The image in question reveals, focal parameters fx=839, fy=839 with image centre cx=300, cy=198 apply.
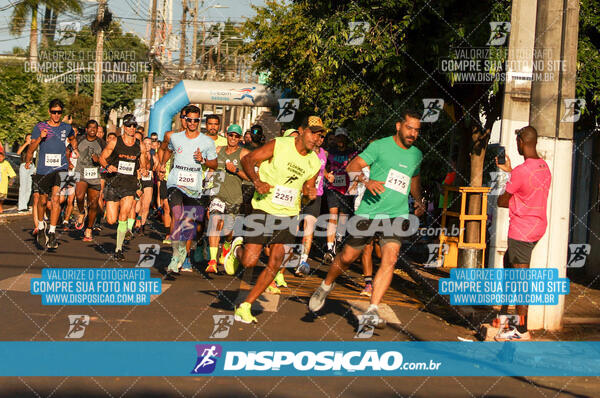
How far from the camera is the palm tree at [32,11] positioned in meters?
57.7

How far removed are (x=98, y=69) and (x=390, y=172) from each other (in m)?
26.8

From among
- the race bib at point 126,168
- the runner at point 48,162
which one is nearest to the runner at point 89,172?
the runner at point 48,162

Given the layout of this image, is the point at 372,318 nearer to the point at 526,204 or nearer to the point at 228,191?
the point at 526,204

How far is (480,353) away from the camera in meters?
7.75

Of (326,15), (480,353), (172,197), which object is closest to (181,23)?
(326,15)

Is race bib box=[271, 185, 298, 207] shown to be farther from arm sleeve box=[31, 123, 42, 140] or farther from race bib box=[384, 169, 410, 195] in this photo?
arm sleeve box=[31, 123, 42, 140]

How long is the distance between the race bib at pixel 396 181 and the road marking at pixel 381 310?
1.60m

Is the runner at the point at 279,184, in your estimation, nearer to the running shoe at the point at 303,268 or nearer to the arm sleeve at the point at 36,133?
the running shoe at the point at 303,268

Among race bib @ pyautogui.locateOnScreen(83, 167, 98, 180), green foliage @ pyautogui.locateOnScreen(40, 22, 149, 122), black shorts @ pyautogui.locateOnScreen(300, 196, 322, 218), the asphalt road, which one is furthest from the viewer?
green foliage @ pyautogui.locateOnScreen(40, 22, 149, 122)

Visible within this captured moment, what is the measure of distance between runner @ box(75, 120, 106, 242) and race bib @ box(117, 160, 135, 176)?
6.77 ft

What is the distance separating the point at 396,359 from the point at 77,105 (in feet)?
265

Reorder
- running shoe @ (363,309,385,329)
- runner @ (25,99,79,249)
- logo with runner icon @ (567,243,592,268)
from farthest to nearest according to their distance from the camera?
logo with runner icon @ (567,243,592,268)
runner @ (25,99,79,249)
running shoe @ (363,309,385,329)

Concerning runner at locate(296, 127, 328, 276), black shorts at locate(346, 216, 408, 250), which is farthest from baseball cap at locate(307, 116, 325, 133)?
runner at locate(296, 127, 328, 276)

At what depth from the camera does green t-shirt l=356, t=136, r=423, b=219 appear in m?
8.18
